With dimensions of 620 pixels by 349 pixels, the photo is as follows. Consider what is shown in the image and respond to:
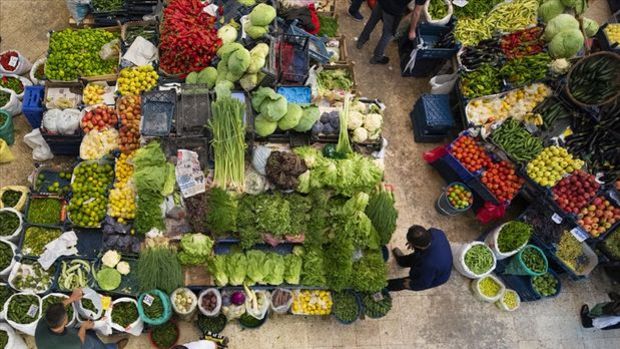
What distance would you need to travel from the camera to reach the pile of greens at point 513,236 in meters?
6.45

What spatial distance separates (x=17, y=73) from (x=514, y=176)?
7.69m

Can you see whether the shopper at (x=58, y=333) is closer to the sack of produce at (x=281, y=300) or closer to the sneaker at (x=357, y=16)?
the sack of produce at (x=281, y=300)

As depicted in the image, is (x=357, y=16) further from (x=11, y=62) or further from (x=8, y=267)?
(x=8, y=267)

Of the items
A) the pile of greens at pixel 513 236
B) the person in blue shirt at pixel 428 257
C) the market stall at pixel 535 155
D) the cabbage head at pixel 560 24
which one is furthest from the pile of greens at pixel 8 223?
the cabbage head at pixel 560 24

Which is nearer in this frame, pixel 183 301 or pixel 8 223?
pixel 183 301

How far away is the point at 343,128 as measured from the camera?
20.1 feet

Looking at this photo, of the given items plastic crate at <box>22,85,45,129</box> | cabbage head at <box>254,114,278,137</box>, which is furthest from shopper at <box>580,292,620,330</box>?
plastic crate at <box>22,85,45,129</box>

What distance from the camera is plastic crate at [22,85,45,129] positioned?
6.73 meters

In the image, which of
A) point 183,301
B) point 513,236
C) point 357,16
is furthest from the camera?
point 357,16

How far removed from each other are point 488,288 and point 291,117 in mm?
3746

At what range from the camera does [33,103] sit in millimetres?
6754

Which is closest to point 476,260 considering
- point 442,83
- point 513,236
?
point 513,236

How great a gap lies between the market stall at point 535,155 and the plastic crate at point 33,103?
5834 millimetres

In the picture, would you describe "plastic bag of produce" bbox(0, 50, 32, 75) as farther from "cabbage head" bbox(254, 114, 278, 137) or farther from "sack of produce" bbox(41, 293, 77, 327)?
"cabbage head" bbox(254, 114, 278, 137)
